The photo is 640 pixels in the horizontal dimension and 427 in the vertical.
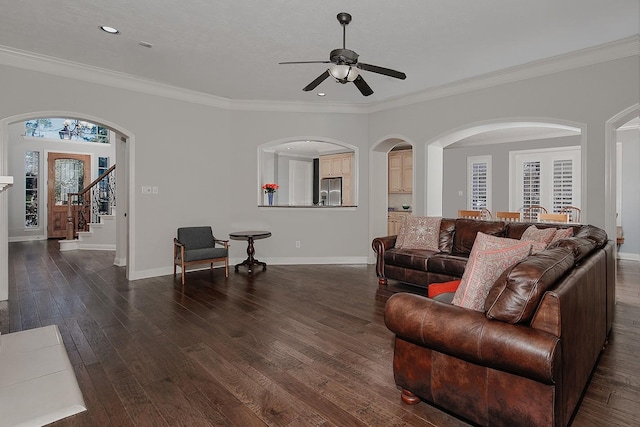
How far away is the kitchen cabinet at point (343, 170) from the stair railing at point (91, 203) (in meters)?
5.51

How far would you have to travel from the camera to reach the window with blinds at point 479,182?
9.23 m

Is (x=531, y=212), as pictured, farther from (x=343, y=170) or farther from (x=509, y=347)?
(x=509, y=347)

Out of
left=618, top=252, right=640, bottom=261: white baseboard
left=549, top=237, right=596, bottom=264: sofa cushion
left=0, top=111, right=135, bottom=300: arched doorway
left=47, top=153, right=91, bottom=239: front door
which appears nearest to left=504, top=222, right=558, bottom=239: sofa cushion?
left=549, top=237, right=596, bottom=264: sofa cushion

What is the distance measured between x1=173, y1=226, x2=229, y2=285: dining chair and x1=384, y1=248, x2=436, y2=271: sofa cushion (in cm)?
243

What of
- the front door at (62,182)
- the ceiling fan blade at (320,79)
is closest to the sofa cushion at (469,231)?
the ceiling fan blade at (320,79)

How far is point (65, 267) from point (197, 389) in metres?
5.32

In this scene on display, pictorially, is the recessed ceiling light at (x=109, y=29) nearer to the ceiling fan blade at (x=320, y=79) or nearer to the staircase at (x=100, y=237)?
the ceiling fan blade at (x=320, y=79)

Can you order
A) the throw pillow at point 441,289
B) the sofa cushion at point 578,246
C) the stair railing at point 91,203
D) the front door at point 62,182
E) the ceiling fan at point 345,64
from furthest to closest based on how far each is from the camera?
the front door at point 62,182
the stair railing at point 91,203
the ceiling fan at point 345,64
the throw pillow at point 441,289
the sofa cushion at point 578,246

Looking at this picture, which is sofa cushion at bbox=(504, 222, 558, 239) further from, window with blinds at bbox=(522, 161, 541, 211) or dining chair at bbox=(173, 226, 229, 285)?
window with blinds at bbox=(522, 161, 541, 211)

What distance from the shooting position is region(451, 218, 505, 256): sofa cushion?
4.65m

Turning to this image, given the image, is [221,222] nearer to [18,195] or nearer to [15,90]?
[15,90]

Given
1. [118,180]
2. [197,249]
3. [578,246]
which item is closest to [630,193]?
[578,246]

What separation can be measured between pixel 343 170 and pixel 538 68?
5.94 meters

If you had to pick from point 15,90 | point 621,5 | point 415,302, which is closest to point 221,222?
point 15,90
